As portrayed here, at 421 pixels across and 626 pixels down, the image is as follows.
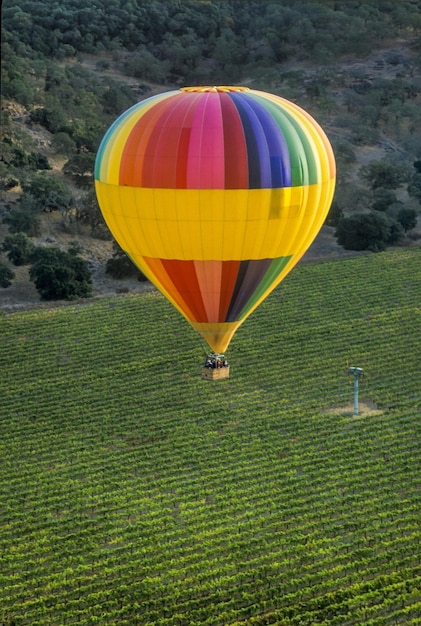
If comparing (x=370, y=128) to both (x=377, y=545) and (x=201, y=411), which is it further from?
(x=377, y=545)

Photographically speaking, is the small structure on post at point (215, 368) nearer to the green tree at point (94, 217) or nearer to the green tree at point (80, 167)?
the green tree at point (94, 217)

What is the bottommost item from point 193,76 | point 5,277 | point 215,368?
point 5,277

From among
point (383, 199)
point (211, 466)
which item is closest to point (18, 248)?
point (383, 199)

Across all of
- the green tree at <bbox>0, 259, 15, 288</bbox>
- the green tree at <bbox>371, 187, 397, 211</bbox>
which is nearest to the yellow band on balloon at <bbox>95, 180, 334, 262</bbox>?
the green tree at <bbox>0, 259, 15, 288</bbox>

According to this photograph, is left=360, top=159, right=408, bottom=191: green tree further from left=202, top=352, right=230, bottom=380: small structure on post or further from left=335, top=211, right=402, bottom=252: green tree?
left=202, top=352, right=230, bottom=380: small structure on post

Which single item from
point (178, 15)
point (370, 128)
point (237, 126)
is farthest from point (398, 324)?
point (178, 15)

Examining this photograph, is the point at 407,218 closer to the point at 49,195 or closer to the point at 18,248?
the point at 49,195
